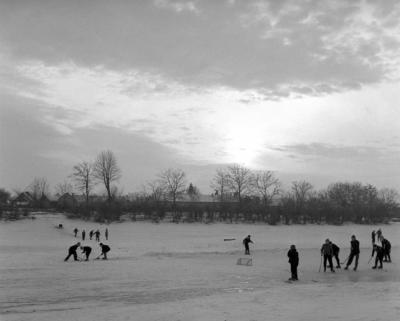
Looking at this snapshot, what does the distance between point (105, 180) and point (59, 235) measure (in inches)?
1504

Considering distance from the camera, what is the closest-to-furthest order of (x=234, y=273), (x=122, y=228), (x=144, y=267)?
(x=234, y=273) < (x=144, y=267) < (x=122, y=228)

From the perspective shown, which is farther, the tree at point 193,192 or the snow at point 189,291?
the tree at point 193,192

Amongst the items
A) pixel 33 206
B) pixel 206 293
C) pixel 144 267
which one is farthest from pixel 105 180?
pixel 206 293

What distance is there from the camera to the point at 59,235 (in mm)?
47844

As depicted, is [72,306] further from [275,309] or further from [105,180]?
[105,180]

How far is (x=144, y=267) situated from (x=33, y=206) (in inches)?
2110

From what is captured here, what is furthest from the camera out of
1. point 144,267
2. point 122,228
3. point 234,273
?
point 122,228

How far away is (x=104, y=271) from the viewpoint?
1964 centimetres

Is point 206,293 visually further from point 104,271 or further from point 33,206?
point 33,206

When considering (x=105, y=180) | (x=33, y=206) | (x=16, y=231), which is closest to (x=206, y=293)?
(x=16, y=231)

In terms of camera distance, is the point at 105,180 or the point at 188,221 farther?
the point at 105,180

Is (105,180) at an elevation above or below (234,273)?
above

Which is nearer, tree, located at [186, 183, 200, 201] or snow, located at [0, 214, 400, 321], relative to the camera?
snow, located at [0, 214, 400, 321]

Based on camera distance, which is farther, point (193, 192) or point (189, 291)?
point (193, 192)
